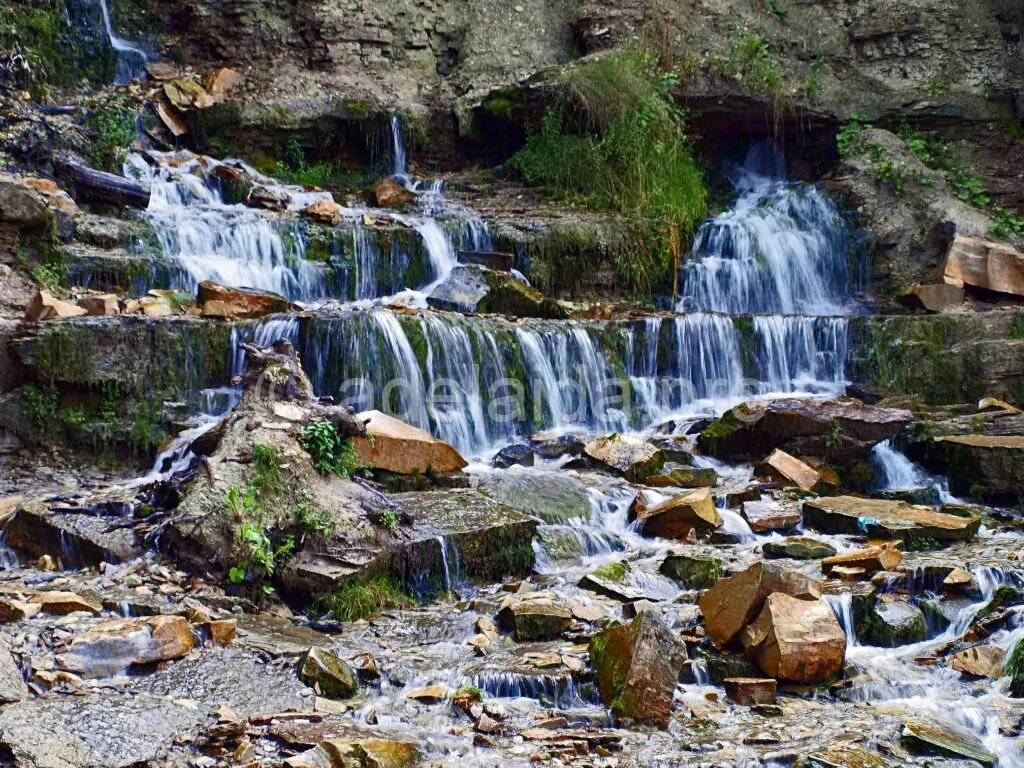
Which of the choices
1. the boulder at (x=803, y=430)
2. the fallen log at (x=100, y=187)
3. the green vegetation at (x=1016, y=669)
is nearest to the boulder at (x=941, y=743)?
the green vegetation at (x=1016, y=669)

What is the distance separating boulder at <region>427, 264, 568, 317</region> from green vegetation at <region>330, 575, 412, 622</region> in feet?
16.1

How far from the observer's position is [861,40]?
14.9 meters

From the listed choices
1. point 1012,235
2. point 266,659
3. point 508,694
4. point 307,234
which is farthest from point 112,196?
point 1012,235

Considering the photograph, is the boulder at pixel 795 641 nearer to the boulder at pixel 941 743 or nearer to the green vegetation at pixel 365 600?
the boulder at pixel 941 743

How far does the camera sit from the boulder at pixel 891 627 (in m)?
5.16

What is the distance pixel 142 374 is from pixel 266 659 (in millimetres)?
3679

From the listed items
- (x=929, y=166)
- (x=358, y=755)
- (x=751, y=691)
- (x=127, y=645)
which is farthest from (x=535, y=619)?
(x=929, y=166)

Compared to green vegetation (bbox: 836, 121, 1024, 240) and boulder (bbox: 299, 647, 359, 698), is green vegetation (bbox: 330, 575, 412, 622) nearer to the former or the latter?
boulder (bbox: 299, 647, 359, 698)

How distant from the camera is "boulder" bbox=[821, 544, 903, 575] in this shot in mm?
5895

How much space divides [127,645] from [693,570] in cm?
307

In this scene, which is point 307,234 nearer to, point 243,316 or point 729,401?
point 243,316

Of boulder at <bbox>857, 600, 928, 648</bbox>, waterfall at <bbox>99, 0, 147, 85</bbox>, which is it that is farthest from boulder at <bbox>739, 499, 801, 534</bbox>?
waterfall at <bbox>99, 0, 147, 85</bbox>

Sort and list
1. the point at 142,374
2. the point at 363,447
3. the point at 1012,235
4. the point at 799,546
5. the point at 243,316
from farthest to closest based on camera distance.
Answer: the point at 1012,235
the point at 243,316
the point at 142,374
the point at 363,447
the point at 799,546

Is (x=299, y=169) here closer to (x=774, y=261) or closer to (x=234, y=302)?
(x=234, y=302)
